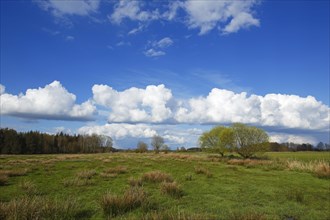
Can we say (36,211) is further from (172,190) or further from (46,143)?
(46,143)

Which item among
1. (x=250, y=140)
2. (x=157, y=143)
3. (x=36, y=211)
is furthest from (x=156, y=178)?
(x=157, y=143)

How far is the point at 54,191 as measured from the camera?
12.8 metres

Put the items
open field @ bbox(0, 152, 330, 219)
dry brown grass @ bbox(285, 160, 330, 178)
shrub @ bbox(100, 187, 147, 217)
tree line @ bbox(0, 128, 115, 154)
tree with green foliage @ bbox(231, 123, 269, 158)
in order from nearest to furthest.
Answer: open field @ bbox(0, 152, 330, 219)
shrub @ bbox(100, 187, 147, 217)
dry brown grass @ bbox(285, 160, 330, 178)
tree with green foliage @ bbox(231, 123, 269, 158)
tree line @ bbox(0, 128, 115, 154)

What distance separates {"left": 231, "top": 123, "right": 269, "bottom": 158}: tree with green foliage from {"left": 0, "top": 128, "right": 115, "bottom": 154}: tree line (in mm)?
73652

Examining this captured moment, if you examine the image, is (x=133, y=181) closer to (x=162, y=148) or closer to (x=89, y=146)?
(x=162, y=148)

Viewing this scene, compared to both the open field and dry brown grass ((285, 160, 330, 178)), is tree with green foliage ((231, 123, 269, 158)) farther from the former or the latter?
the open field

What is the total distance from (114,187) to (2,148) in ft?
315

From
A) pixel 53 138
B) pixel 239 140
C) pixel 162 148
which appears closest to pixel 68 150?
pixel 53 138

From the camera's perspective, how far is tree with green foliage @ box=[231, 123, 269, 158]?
54812 millimetres

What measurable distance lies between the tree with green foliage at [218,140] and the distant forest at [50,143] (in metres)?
22.3

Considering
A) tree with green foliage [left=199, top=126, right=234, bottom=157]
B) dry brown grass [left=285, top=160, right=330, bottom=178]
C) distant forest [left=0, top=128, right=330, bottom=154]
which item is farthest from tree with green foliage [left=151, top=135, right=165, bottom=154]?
dry brown grass [left=285, top=160, right=330, bottom=178]

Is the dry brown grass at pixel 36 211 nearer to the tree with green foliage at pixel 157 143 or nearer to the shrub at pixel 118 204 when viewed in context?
the shrub at pixel 118 204

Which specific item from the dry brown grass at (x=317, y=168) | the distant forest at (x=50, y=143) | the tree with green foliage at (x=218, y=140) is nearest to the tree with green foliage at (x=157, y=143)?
the distant forest at (x=50, y=143)

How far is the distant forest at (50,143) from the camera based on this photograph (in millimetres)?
98000
